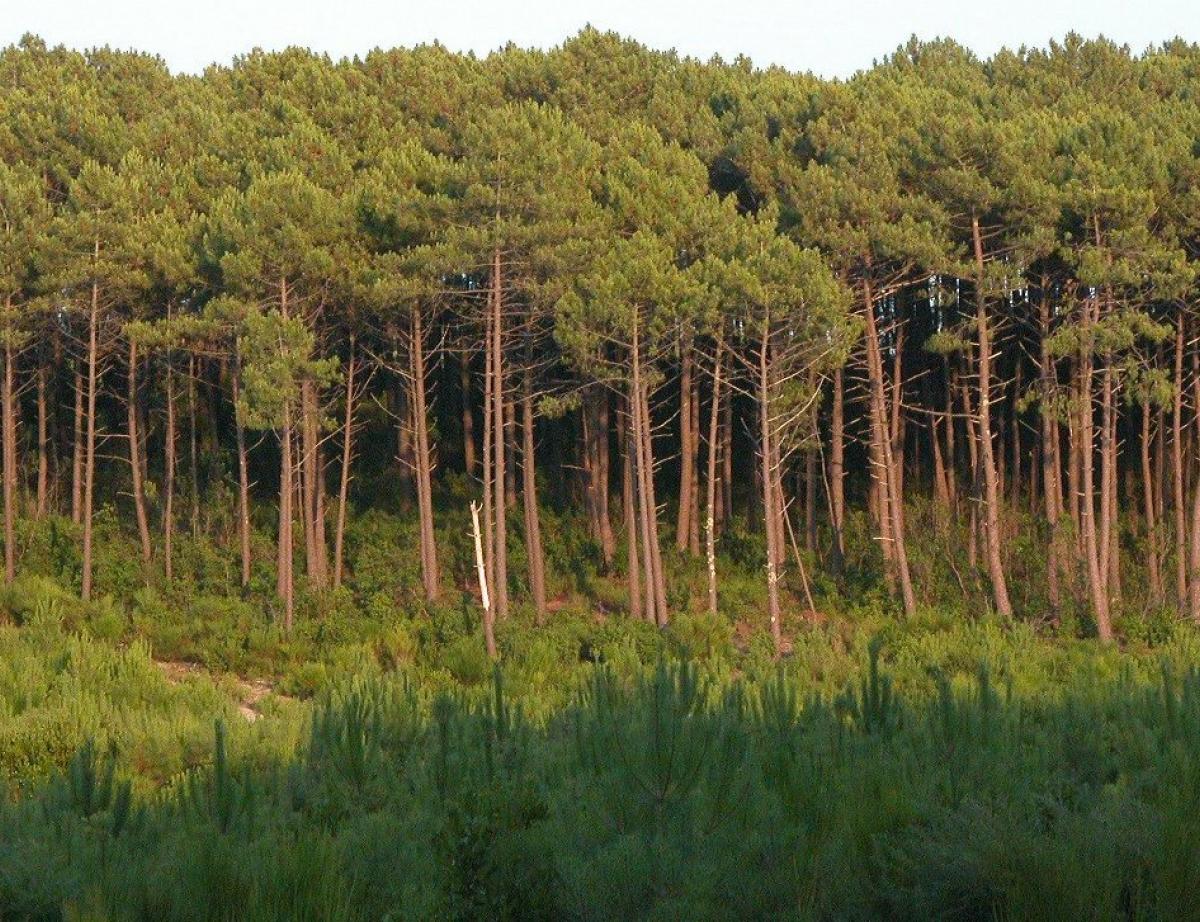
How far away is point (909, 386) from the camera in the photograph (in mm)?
40969

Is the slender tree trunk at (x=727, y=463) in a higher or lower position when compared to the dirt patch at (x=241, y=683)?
higher

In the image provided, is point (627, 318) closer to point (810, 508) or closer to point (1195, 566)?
point (810, 508)

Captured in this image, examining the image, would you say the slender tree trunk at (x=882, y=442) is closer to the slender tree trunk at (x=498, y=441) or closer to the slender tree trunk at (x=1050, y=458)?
the slender tree trunk at (x=1050, y=458)

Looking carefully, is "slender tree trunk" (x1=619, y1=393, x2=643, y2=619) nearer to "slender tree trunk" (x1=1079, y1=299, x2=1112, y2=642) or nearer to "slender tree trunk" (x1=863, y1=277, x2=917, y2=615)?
"slender tree trunk" (x1=863, y1=277, x2=917, y2=615)

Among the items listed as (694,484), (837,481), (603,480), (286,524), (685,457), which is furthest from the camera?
(694,484)

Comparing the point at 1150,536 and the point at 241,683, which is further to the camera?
the point at 1150,536

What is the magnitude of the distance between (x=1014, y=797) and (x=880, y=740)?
1488 millimetres

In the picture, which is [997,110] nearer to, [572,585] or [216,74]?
[572,585]

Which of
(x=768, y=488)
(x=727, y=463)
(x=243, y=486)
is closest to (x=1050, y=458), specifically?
(x=768, y=488)

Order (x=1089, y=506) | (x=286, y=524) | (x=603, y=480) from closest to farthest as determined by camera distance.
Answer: (x=1089, y=506), (x=286, y=524), (x=603, y=480)

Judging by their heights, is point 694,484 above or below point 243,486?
below

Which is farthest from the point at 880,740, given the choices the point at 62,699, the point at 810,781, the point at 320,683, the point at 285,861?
the point at 320,683

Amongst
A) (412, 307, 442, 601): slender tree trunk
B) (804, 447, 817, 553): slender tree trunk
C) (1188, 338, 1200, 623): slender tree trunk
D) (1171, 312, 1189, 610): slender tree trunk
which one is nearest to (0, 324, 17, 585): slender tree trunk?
(412, 307, 442, 601): slender tree trunk

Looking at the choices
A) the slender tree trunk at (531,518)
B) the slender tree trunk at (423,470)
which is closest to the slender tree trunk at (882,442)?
the slender tree trunk at (531,518)
